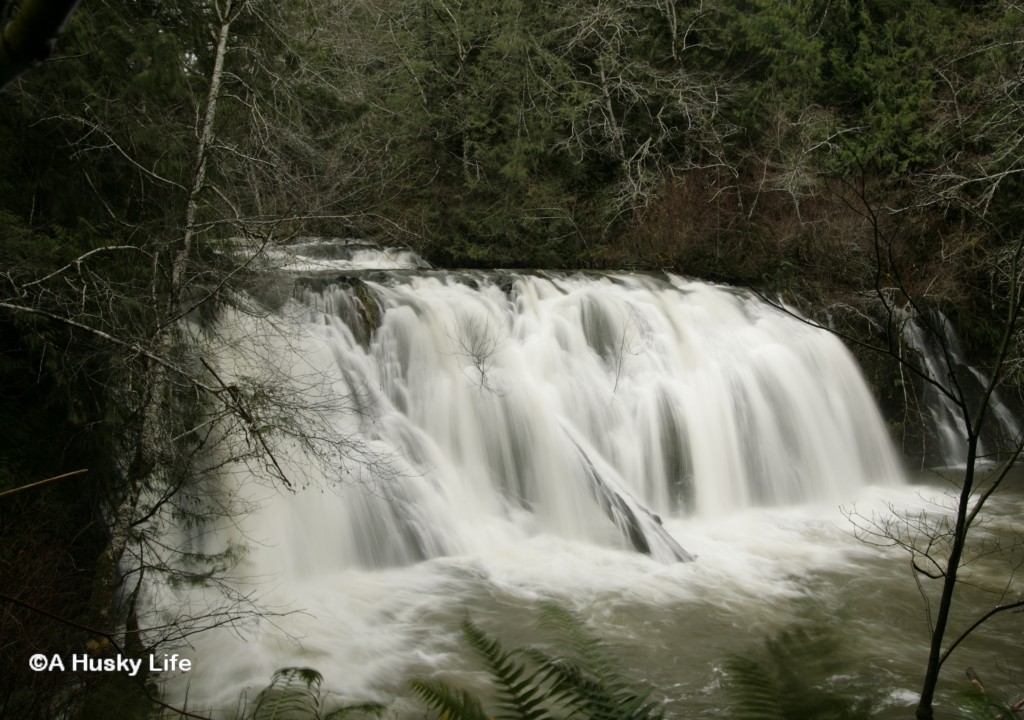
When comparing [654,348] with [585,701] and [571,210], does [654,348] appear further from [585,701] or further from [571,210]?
[585,701]

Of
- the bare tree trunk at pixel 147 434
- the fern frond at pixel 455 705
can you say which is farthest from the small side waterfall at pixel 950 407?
the fern frond at pixel 455 705

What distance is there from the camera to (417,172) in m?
16.9

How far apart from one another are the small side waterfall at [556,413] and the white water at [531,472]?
3 cm

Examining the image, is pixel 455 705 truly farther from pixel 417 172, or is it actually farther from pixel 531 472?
pixel 417 172

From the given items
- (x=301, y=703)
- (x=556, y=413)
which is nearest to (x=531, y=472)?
(x=556, y=413)

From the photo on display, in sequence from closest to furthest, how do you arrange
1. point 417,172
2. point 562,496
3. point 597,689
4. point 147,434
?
point 597,689
point 147,434
point 562,496
point 417,172

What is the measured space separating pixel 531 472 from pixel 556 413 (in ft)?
3.47

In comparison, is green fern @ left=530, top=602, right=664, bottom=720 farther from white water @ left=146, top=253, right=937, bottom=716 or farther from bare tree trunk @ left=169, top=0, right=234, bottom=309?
bare tree trunk @ left=169, top=0, right=234, bottom=309

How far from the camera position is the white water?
6926 millimetres

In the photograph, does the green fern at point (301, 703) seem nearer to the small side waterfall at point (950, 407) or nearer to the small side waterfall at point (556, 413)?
the small side waterfall at point (556, 413)

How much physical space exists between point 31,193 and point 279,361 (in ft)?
9.21

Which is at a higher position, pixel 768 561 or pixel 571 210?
pixel 571 210

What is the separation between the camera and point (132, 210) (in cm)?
692

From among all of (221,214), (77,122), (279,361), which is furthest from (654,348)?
Result: (77,122)
